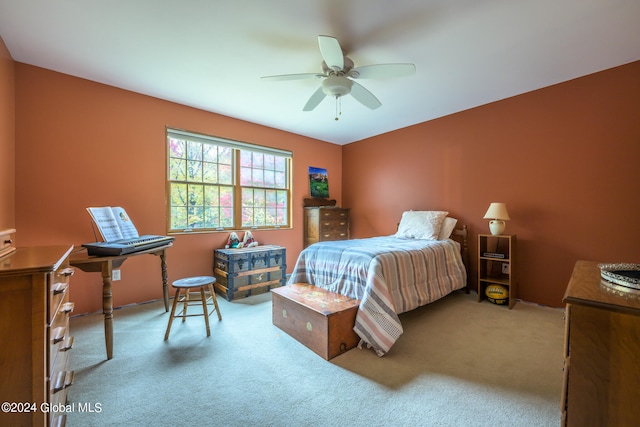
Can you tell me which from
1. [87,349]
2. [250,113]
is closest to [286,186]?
[250,113]

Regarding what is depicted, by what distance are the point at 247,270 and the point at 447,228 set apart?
280 centimetres

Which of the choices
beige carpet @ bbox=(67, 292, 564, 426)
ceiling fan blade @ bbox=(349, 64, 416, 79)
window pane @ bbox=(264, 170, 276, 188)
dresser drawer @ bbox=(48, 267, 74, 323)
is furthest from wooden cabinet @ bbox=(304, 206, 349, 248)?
dresser drawer @ bbox=(48, 267, 74, 323)

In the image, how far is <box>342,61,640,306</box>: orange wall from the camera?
8.43 ft

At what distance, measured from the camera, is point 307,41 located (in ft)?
7.02

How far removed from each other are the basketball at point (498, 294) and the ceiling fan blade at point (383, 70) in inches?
104

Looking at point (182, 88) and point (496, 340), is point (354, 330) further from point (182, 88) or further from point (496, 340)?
point (182, 88)

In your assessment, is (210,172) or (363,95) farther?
(210,172)

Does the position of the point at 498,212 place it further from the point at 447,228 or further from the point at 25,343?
the point at 25,343

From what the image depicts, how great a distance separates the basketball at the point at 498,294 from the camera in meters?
3.01

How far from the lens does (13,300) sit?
37.2 inches

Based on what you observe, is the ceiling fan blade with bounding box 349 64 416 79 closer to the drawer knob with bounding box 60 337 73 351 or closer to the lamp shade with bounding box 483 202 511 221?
the lamp shade with bounding box 483 202 511 221

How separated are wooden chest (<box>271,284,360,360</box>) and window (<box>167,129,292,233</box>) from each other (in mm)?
1857

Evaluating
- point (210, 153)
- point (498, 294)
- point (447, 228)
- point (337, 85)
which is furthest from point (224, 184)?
point (498, 294)

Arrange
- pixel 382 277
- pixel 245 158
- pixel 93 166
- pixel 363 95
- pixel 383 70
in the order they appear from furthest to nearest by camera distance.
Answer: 1. pixel 245 158
2. pixel 93 166
3. pixel 363 95
4. pixel 382 277
5. pixel 383 70
